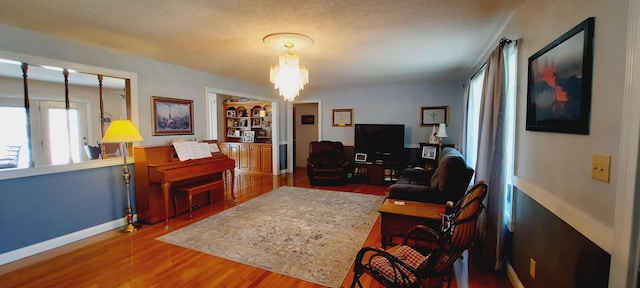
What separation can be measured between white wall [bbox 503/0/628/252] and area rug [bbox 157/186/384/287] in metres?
1.61

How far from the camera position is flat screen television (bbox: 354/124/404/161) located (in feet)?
18.6

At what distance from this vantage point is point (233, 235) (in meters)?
3.02

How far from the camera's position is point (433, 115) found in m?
5.66

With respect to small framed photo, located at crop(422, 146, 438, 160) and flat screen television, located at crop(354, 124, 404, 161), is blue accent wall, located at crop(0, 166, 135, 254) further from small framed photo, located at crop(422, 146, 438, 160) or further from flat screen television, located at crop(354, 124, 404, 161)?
small framed photo, located at crop(422, 146, 438, 160)

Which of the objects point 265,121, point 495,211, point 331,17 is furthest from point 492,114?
point 265,121

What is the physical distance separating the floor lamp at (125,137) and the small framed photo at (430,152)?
4815 millimetres

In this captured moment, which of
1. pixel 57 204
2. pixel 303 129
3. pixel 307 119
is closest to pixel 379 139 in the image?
pixel 307 119

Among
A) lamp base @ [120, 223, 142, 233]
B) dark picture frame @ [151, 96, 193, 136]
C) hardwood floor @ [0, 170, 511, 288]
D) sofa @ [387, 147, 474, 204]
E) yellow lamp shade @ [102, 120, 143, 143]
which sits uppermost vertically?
dark picture frame @ [151, 96, 193, 136]

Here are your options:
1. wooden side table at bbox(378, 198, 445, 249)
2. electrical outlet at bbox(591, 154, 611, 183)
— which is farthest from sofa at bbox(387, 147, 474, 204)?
electrical outlet at bbox(591, 154, 611, 183)

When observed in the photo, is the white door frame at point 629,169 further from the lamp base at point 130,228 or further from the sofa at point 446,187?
the lamp base at point 130,228

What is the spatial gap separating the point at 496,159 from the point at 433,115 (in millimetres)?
3650

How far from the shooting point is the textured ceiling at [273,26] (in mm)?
2033

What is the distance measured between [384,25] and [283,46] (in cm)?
116

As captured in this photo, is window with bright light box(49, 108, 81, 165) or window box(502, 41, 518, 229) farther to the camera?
window with bright light box(49, 108, 81, 165)
